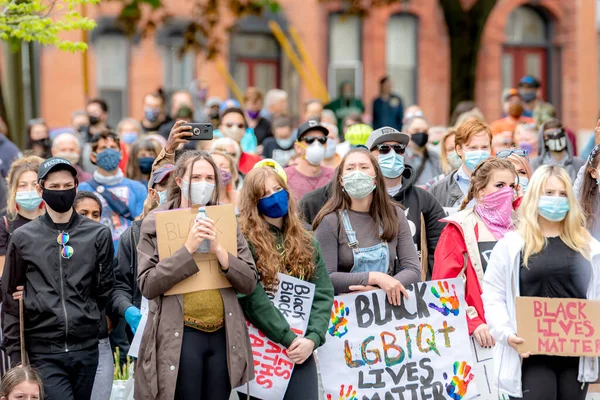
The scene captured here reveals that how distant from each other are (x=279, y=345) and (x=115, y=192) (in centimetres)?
323

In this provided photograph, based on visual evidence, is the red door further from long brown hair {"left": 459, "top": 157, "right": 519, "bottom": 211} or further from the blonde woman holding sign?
the blonde woman holding sign

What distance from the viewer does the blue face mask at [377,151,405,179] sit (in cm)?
902

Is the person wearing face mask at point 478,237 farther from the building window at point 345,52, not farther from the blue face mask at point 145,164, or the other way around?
the building window at point 345,52

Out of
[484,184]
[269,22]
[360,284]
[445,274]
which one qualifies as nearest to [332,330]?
[360,284]

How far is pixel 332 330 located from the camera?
7980mm

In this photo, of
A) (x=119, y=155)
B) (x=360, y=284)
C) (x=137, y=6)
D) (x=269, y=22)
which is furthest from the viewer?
(x=269, y=22)

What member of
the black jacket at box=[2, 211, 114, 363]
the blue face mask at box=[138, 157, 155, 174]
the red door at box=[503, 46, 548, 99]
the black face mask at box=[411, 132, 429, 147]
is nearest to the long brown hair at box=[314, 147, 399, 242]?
the black jacket at box=[2, 211, 114, 363]

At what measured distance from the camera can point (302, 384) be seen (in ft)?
24.5

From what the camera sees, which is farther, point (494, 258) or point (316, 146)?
point (316, 146)

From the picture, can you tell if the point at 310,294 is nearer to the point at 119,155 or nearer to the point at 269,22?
the point at 119,155

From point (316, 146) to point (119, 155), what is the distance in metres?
1.74

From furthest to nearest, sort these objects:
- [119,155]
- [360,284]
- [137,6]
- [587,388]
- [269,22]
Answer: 1. [269,22]
2. [137,6]
3. [119,155]
4. [360,284]
5. [587,388]

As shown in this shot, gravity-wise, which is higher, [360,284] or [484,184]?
[484,184]

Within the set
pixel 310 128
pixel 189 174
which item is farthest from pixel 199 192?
pixel 310 128
